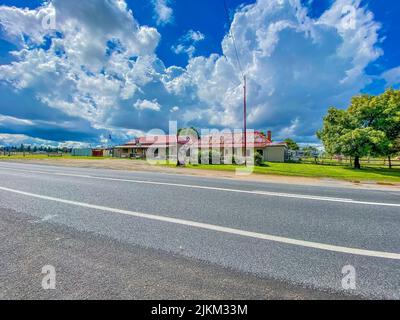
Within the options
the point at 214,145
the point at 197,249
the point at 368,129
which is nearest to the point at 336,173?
the point at 368,129

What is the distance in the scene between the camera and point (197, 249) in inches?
122

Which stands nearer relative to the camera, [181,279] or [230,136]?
[181,279]

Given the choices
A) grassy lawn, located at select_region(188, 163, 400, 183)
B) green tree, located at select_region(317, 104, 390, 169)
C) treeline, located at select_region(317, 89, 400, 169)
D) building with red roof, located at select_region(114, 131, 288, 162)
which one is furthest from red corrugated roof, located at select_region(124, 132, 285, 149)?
grassy lawn, located at select_region(188, 163, 400, 183)

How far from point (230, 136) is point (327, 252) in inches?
1529

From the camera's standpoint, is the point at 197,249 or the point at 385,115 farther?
the point at 385,115

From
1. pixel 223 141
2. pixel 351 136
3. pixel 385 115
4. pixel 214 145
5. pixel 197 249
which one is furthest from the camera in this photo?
pixel 223 141

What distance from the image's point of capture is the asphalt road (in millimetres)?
2219

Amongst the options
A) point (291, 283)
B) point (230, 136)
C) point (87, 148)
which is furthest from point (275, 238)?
point (87, 148)

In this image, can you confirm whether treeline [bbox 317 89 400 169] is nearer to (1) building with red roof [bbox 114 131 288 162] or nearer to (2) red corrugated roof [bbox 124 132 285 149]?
(1) building with red roof [bbox 114 131 288 162]

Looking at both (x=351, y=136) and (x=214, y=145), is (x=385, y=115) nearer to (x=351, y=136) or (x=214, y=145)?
(x=351, y=136)

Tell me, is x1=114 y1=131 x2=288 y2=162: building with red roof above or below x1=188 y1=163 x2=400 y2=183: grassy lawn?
above

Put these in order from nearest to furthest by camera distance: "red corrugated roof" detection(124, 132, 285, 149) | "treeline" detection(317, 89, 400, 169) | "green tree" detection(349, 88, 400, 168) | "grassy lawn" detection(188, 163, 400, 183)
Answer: "grassy lawn" detection(188, 163, 400, 183) < "treeline" detection(317, 89, 400, 169) < "green tree" detection(349, 88, 400, 168) < "red corrugated roof" detection(124, 132, 285, 149)

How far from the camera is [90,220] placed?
433 cm
